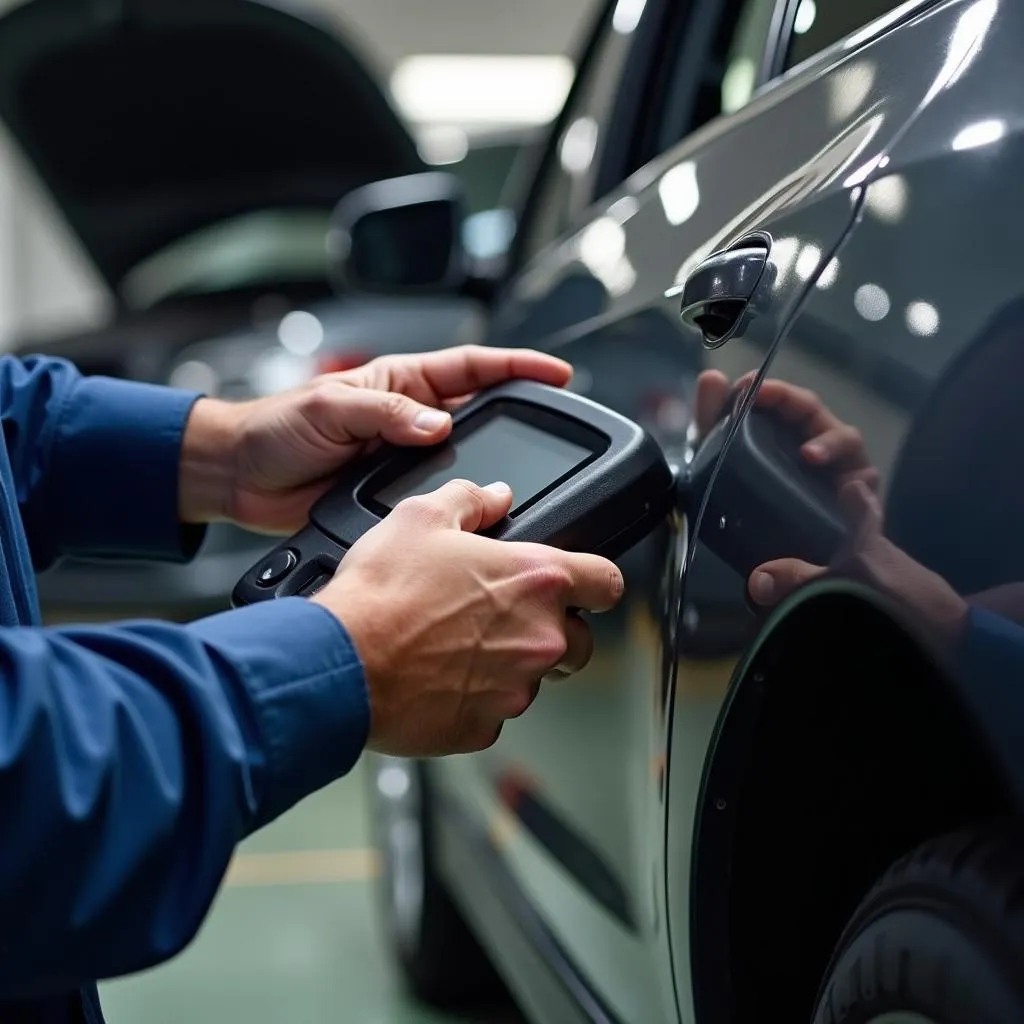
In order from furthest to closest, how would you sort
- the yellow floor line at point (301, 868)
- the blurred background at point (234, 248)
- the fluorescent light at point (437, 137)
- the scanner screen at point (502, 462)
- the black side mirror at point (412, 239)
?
1. the fluorescent light at point (437, 137)
2. the yellow floor line at point (301, 868)
3. the blurred background at point (234, 248)
4. the black side mirror at point (412, 239)
5. the scanner screen at point (502, 462)

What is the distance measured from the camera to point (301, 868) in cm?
292

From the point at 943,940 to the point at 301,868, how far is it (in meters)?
2.40

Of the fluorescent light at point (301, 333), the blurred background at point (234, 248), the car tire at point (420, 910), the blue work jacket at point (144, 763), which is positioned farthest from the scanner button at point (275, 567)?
the fluorescent light at point (301, 333)

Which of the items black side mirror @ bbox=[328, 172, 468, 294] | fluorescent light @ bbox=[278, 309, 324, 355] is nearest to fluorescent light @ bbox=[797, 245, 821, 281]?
black side mirror @ bbox=[328, 172, 468, 294]

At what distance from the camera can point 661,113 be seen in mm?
1588

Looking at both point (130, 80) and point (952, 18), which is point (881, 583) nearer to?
point (952, 18)

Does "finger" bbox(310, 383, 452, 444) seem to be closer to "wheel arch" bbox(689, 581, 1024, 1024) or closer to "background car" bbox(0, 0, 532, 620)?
"wheel arch" bbox(689, 581, 1024, 1024)

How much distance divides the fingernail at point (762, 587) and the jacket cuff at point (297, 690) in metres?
0.24

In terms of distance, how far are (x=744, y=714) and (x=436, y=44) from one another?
854 centimetres

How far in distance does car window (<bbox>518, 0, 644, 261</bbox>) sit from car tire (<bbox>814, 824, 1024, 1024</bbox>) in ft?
3.76

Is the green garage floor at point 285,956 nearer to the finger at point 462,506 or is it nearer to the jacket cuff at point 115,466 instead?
the jacket cuff at point 115,466

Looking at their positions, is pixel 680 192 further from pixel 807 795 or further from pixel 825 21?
pixel 807 795

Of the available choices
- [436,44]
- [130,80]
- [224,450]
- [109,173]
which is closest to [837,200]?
[224,450]

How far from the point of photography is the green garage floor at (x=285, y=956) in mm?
2270
